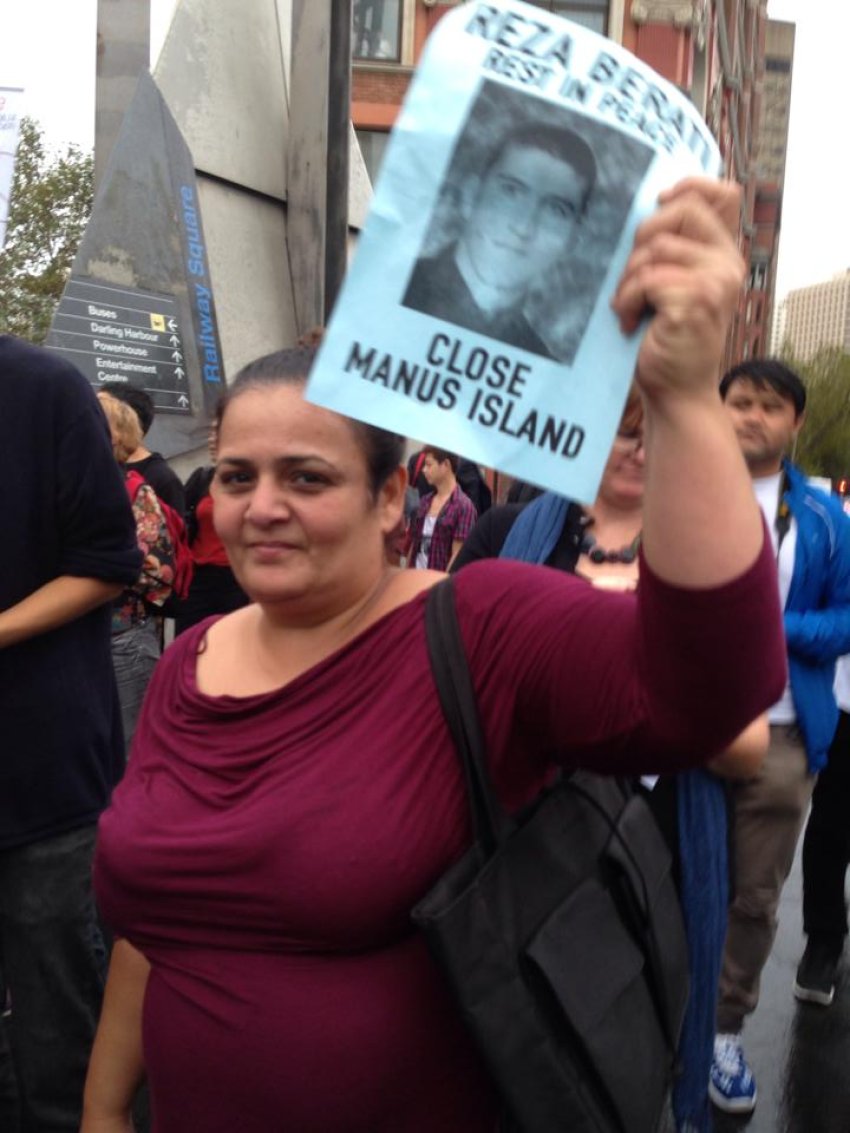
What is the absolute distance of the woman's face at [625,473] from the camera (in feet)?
9.73

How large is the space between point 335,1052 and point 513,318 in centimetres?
92

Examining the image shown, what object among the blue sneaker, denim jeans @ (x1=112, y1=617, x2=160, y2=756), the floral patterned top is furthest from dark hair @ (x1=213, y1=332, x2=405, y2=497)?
denim jeans @ (x1=112, y1=617, x2=160, y2=756)

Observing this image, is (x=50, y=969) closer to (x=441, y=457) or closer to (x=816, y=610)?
(x=816, y=610)

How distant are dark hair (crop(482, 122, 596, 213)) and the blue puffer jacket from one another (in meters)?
2.61

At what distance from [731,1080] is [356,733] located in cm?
282

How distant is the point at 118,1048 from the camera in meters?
2.02

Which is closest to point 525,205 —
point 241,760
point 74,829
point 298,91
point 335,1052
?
point 241,760

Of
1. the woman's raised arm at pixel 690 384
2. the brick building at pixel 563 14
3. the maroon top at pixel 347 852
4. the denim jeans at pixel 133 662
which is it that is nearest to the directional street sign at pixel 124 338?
the denim jeans at pixel 133 662

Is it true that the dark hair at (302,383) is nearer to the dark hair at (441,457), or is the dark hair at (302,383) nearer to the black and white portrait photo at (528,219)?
the black and white portrait photo at (528,219)

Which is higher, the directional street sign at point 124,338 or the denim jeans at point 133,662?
the directional street sign at point 124,338

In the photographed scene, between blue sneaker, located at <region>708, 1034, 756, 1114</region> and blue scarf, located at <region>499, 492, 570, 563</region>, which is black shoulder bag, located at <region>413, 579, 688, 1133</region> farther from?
blue sneaker, located at <region>708, 1034, 756, 1114</region>

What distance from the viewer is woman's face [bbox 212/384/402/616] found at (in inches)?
68.7

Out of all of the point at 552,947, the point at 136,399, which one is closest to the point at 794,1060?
the point at 552,947

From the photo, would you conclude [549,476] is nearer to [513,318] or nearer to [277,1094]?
[513,318]
